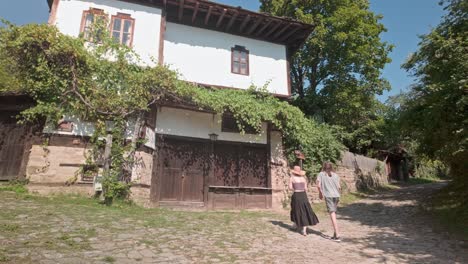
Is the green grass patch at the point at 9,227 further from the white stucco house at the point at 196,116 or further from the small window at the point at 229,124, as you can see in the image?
the small window at the point at 229,124

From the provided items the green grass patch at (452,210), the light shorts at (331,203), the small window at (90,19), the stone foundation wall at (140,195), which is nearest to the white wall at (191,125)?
the stone foundation wall at (140,195)

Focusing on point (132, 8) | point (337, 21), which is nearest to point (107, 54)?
point (132, 8)

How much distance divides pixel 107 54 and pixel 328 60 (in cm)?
1466

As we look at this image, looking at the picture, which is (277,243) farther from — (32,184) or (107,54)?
(107,54)

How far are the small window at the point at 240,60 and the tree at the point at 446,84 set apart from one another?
659 cm

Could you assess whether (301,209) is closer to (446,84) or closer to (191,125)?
(446,84)

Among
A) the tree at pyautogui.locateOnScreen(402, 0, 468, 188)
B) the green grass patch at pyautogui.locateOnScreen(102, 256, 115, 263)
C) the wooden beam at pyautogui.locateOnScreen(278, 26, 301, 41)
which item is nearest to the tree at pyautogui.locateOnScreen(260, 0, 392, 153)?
the wooden beam at pyautogui.locateOnScreen(278, 26, 301, 41)

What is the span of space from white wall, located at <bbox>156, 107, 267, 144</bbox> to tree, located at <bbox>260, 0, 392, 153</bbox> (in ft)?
28.7

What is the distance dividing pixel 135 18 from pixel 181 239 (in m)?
9.21

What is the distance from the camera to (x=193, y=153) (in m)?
12.0

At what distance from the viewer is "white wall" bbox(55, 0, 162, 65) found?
11.1m

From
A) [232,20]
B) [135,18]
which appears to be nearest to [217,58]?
[232,20]

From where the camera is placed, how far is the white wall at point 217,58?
12883 millimetres

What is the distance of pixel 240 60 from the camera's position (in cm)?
1395
